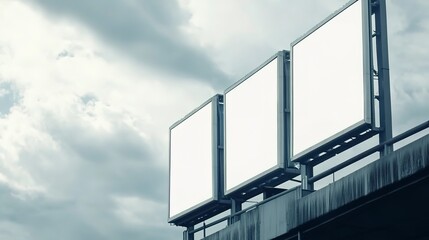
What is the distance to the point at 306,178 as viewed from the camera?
32062 mm

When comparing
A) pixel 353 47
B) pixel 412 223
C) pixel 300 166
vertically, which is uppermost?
pixel 353 47

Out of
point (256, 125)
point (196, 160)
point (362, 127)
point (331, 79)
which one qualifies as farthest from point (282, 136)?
point (196, 160)

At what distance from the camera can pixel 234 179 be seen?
3809 centimetres

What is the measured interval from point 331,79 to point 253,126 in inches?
249

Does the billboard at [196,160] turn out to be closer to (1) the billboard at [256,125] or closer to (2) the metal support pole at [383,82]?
(1) the billboard at [256,125]

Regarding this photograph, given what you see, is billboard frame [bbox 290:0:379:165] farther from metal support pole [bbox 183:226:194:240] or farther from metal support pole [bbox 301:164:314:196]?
metal support pole [bbox 183:226:194:240]

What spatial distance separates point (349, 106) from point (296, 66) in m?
3.90

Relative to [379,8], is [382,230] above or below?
below

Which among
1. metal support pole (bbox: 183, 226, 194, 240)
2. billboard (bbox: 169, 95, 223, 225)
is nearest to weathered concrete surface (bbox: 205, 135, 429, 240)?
billboard (bbox: 169, 95, 223, 225)

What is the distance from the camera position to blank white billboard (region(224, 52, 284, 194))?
35656 mm

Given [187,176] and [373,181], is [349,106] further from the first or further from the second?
[187,176]

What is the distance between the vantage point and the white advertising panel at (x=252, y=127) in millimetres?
35906

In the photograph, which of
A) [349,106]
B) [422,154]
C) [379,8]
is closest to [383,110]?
[349,106]

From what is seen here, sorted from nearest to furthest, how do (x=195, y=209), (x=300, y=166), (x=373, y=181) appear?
(x=373, y=181) → (x=300, y=166) → (x=195, y=209)
